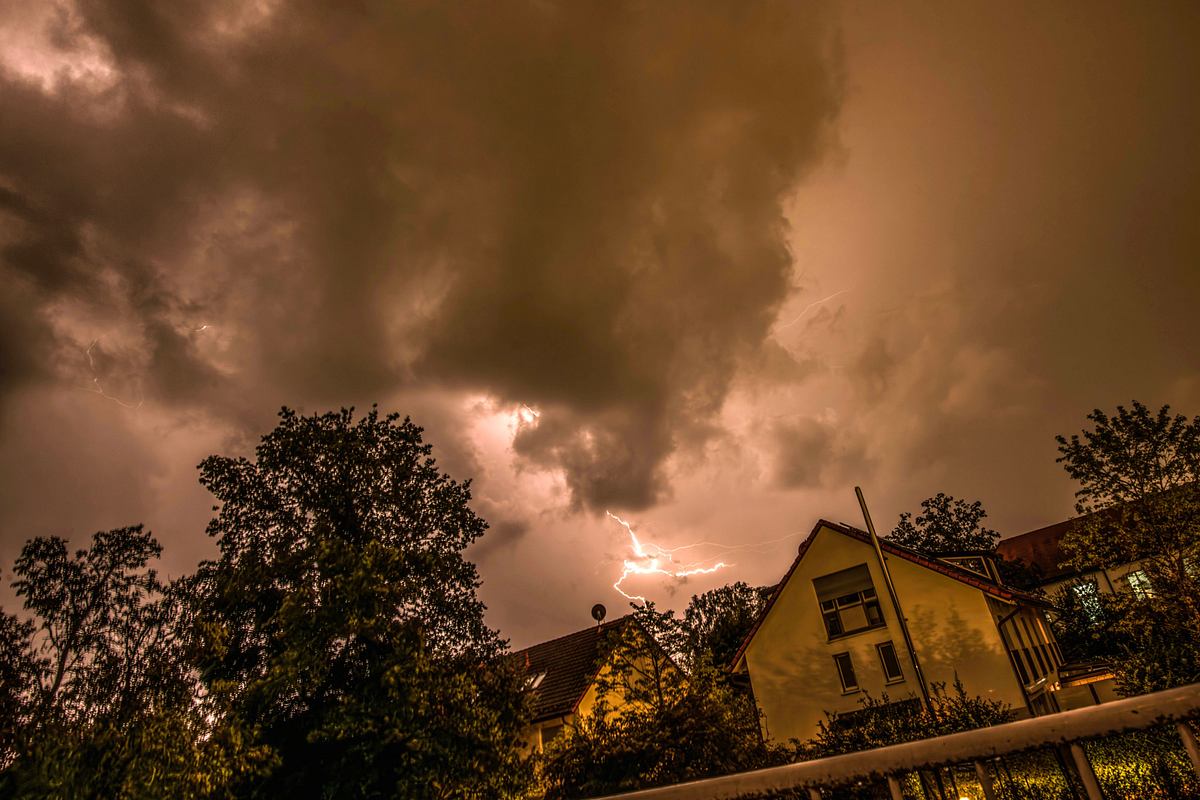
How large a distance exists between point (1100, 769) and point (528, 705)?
654 inches

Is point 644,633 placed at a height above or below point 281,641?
below

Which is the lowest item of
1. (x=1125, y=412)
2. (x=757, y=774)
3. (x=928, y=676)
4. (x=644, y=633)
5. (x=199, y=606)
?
(x=928, y=676)

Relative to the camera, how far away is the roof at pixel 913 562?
70.6 feet

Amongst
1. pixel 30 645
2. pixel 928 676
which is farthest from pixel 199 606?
pixel 928 676

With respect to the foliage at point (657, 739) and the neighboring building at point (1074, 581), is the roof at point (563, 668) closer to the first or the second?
the foliage at point (657, 739)

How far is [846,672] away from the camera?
23047mm

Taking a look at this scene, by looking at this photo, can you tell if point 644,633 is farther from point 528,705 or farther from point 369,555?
point 369,555

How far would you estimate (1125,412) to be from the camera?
84.0 ft

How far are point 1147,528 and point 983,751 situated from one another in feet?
100

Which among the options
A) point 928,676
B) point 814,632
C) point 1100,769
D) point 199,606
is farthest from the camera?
point 814,632

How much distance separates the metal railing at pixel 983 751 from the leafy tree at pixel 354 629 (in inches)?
544

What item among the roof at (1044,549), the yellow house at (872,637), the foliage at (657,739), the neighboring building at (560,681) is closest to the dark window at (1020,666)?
the yellow house at (872,637)

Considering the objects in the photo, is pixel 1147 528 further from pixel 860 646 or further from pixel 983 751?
pixel 983 751

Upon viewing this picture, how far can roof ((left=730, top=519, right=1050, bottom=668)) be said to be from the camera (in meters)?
21.5
